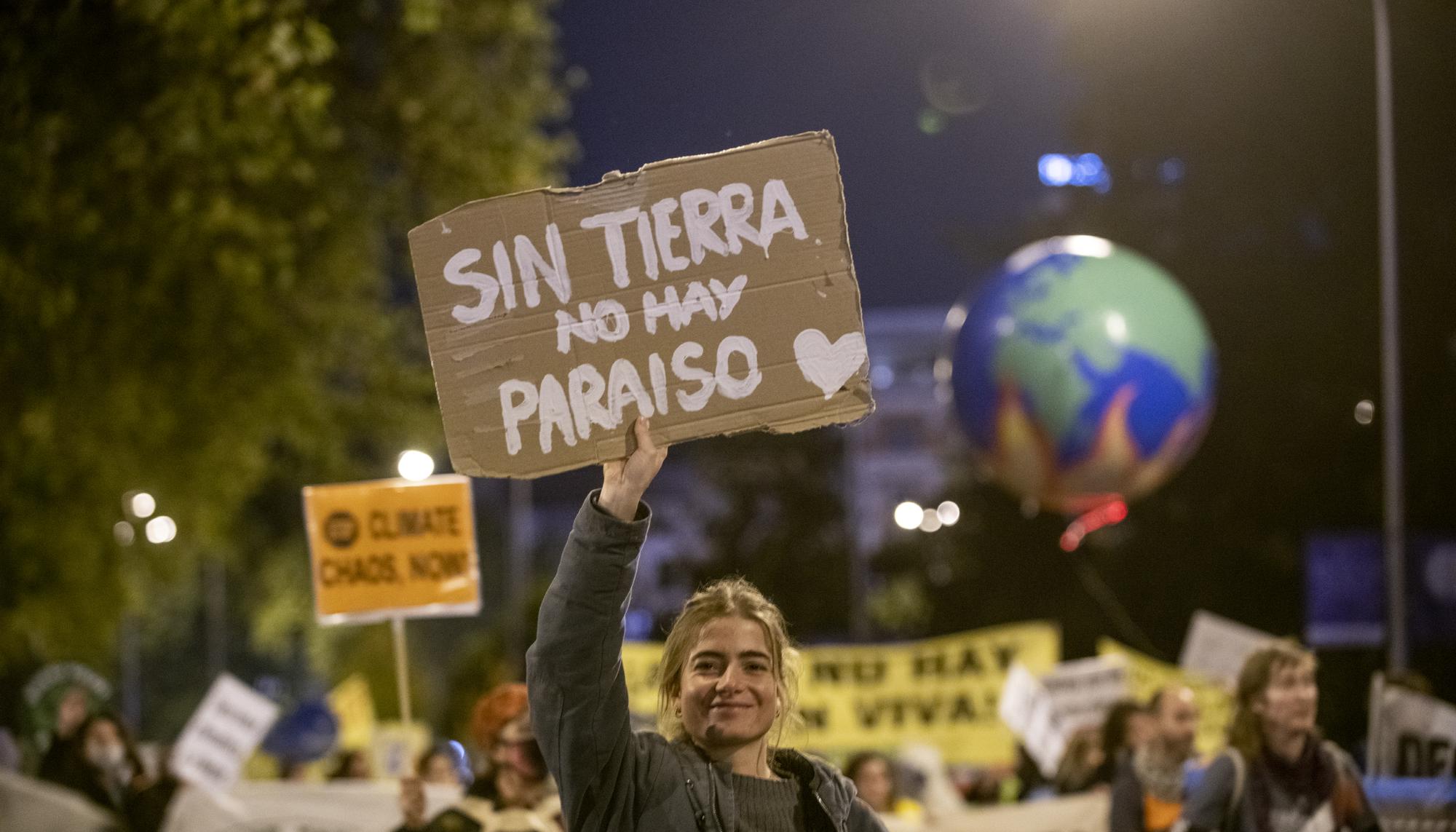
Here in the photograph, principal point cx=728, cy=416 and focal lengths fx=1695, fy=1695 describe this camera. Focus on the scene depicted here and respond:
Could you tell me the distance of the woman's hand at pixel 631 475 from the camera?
2.99 m

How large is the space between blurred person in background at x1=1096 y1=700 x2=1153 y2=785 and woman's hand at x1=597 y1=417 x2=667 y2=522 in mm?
5353

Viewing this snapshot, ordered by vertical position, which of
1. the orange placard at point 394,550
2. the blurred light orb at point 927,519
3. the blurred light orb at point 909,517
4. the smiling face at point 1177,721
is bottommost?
the blurred light orb at point 927,519

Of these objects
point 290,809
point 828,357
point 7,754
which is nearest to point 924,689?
point 290,809

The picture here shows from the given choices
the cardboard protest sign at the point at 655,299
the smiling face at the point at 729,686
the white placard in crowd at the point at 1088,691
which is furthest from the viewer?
the white placard in crowd at the point at 1088,691

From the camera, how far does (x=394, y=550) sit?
702 centimetres

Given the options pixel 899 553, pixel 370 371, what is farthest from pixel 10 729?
pixel 899 553

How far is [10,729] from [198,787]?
27.9ft

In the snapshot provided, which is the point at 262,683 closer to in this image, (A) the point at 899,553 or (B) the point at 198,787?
(A) the point at 899,553

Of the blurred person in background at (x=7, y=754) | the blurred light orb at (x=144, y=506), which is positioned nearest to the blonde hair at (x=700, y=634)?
the blurred person in background at (x=7, y=754)

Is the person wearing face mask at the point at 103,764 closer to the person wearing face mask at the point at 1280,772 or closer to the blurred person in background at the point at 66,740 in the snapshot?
the blurred person in background at the point at 66,740

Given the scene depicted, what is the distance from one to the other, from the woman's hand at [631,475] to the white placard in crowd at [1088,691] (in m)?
7.50

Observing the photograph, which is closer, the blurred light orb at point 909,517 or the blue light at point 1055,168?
the blue light at point 1055,168

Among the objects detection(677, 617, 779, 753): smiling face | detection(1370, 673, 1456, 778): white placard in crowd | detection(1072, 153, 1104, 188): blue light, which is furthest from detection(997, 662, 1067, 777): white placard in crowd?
detection(1072, 153, 1104, 188): blue light

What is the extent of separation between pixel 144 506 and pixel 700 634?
2810 centimetres
